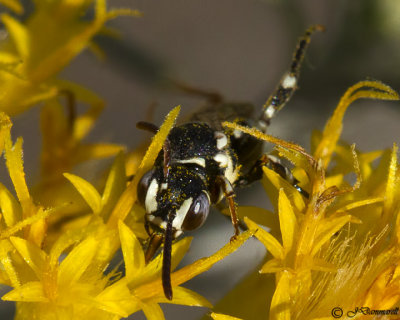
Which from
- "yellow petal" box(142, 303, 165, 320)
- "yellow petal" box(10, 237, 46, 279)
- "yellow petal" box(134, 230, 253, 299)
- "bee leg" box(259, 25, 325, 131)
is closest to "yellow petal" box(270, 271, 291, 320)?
"yellow petal" box(134, 230, 253, 299)

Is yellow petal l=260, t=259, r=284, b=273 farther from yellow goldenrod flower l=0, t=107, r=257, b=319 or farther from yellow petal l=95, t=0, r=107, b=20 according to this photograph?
yellow petal l=95, t=0, r=107, b=20

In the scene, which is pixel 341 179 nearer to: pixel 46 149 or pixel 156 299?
pixel 156 299

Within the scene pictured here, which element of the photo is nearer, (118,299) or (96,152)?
(118,299)

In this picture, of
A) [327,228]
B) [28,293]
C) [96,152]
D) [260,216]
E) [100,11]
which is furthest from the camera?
[96,152]

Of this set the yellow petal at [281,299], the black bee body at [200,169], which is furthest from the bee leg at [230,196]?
the yellow petal at [281,299]

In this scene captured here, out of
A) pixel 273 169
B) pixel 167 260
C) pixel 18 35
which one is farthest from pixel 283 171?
pixel 18 35

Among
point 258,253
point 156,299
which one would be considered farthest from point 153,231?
point 258,253

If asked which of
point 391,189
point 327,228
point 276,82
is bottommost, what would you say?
point 327,228

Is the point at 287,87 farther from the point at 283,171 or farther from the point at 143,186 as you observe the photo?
the point at 143,186
